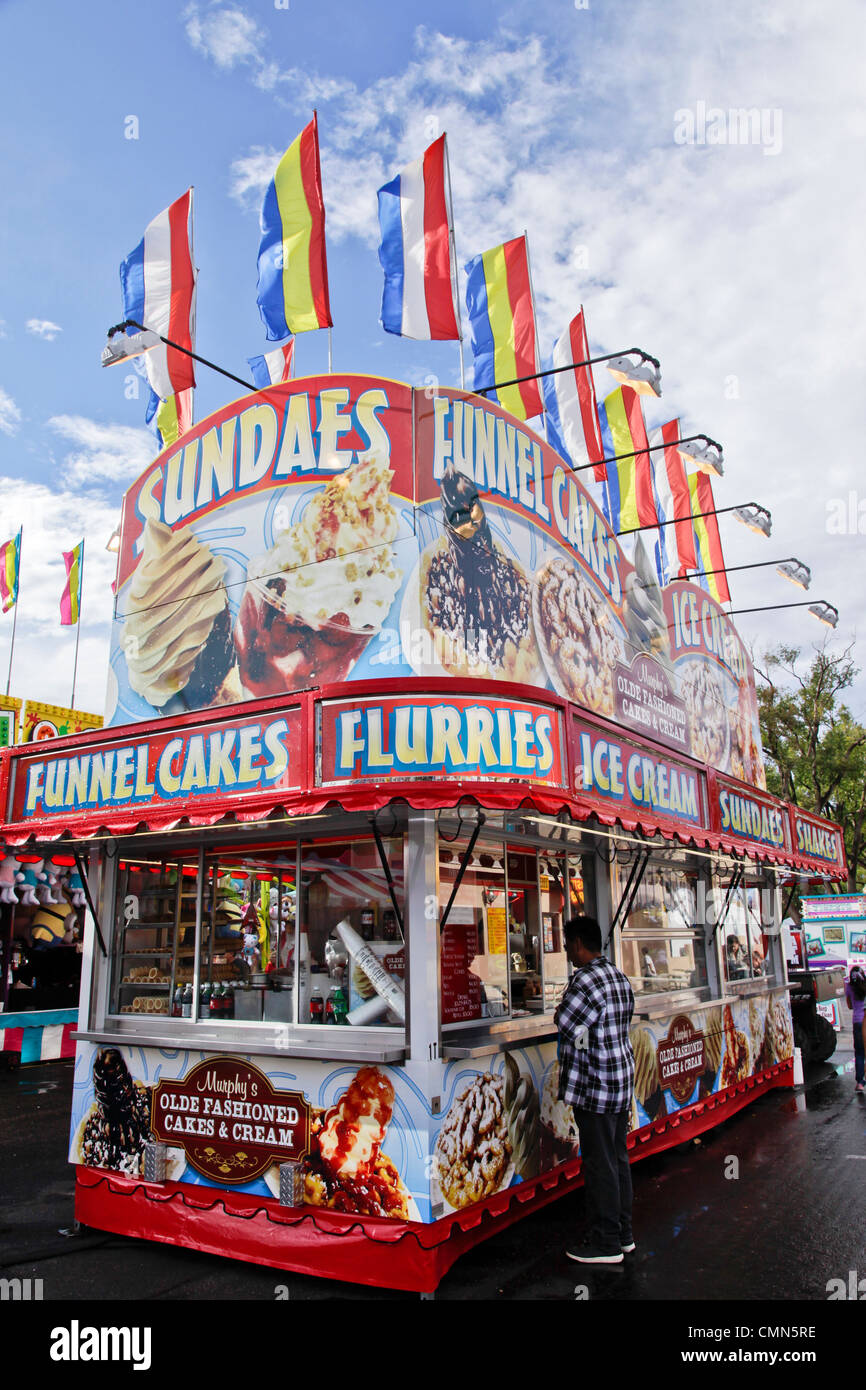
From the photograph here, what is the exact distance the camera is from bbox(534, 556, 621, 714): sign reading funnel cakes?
27.0 feet

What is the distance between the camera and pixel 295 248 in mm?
7609

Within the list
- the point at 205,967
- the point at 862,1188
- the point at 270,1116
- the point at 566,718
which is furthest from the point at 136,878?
the point at 862,1188

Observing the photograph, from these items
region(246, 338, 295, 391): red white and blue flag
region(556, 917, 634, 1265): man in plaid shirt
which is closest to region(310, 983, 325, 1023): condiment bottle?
region(556, 917, 634, 1265): man in plaid shirt

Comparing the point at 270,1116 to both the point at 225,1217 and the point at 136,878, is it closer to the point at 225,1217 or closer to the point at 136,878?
the point at 225,1217

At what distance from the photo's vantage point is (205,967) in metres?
6.95

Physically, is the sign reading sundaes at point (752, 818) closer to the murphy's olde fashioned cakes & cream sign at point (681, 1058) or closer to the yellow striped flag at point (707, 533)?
the murphy's olde fashioned cakes & cream sign at point (681, 1058)

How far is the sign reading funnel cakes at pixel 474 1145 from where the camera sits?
5.36 metres

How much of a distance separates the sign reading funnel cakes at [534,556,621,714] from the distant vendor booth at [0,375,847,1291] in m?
0.05

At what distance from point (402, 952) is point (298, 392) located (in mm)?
4382

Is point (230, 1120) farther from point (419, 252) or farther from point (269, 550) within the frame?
point (419, 252)

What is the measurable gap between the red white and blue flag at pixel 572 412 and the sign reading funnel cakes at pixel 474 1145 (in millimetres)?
6838

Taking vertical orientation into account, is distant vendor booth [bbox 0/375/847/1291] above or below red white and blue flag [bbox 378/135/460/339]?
below

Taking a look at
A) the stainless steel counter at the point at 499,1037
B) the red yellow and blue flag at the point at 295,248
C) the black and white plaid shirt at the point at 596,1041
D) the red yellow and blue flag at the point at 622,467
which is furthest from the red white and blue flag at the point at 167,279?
the black and white plaid shirt at the point at 596,1041

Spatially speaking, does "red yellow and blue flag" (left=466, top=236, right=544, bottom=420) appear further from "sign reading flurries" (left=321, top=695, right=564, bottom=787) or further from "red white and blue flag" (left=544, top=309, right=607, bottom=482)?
"sign reading flurries" (left=321, top=695, right=564, bottom=787)
